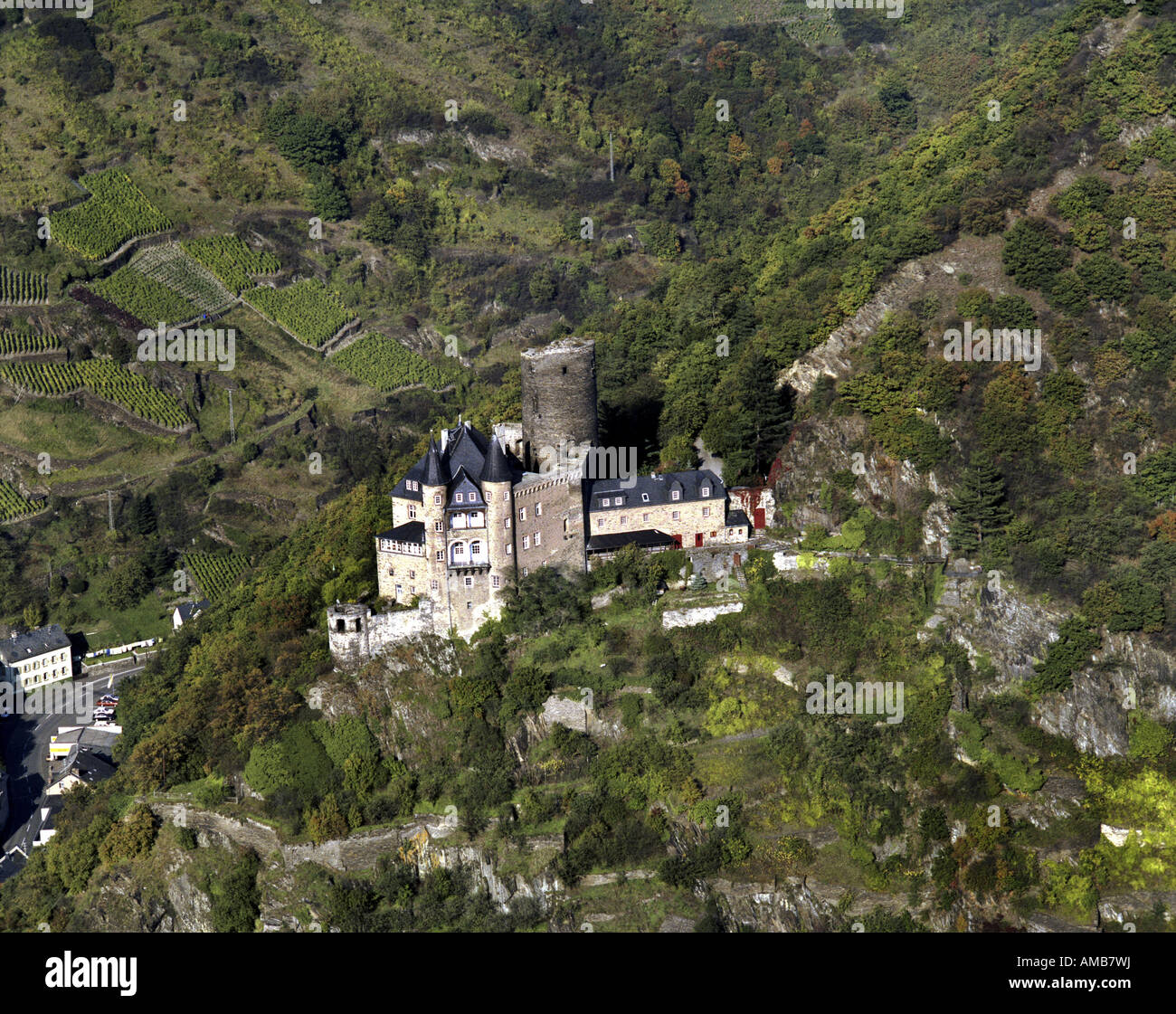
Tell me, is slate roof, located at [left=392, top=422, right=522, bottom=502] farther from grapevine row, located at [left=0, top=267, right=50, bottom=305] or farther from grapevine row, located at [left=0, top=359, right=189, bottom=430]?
grapevine row, located at [left=0, top=267, right=50, bottom=305]

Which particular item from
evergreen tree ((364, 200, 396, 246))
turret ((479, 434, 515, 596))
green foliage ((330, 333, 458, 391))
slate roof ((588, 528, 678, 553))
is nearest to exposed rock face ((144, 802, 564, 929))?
turret ((479, 434, 515, 596))

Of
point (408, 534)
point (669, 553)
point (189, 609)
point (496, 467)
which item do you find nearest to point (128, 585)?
point (189, 609)

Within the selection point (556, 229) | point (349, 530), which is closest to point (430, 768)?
point (349, 530)

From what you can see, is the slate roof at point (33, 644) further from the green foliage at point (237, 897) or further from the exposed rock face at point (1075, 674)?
the exposed rock face at point (1075, 674)

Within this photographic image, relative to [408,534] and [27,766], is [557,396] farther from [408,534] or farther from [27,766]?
[27,766]

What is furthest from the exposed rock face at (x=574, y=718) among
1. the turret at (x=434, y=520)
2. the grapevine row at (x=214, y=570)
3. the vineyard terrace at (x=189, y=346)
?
the vineyard terrace at (x=189, y=346)

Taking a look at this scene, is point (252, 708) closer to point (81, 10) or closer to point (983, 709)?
point (983, 709)
